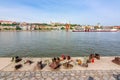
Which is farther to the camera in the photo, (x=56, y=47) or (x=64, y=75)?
(x=56, y=47)

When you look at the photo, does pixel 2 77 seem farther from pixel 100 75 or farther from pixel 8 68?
pixel 100 75

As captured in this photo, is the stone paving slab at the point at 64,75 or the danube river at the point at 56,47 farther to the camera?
the danube river at the point at 56,47

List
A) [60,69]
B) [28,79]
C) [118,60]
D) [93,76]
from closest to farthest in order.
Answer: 1. [28,79]
2. [93,76]
3. [60,69]
4. [118,60]

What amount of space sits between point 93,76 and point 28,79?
405cm

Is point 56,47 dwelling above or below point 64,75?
below

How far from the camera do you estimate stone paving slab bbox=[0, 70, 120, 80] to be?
729cm

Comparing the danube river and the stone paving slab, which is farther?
the danube river

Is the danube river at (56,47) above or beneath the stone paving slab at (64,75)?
beneath

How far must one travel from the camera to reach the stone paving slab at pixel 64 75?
729cm

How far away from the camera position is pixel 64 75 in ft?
25.4

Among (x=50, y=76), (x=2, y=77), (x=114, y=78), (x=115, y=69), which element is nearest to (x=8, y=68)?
(x=2, y=77)

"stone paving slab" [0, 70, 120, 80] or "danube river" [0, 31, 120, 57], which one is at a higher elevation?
"stone paving slab" [0, 70, 120, 80]

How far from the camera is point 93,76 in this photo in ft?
24.9

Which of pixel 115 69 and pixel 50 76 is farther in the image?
pixel 115 69
